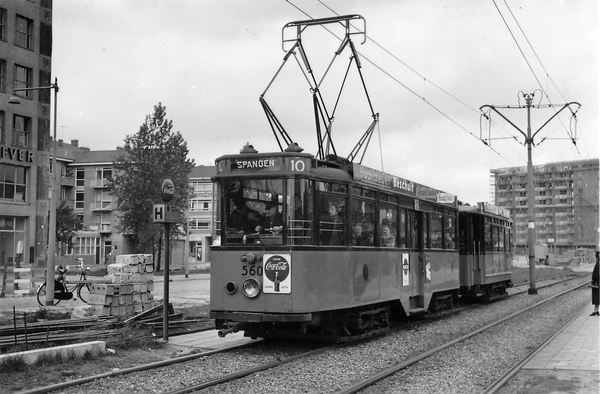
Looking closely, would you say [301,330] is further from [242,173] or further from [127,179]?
[127,179]

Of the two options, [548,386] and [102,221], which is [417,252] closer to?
[548,386]

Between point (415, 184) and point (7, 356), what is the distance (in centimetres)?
950

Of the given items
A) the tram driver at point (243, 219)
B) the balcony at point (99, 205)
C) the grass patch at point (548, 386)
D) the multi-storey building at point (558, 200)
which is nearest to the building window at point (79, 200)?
the balcony at point (99, 205)

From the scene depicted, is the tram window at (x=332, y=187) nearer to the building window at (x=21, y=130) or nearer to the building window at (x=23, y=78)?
the building window at (x=21, y=130)

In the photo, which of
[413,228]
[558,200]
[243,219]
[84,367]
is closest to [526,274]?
[413,228]

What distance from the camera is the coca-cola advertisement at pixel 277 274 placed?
10688 millimetres

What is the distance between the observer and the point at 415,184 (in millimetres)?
15422

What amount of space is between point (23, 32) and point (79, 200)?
3990cm

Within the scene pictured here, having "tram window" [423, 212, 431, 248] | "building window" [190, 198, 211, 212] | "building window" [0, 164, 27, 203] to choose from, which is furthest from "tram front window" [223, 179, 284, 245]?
"building window" [190, 198, 211, 212]

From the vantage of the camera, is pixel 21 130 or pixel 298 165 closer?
pixel 298 165

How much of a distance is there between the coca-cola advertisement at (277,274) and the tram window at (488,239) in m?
12.8

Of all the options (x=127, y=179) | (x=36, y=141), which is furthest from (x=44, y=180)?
(x=127, y=179)

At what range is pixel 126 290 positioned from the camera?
51.5 feet

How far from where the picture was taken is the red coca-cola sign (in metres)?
10.7
